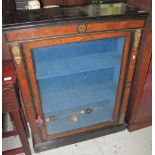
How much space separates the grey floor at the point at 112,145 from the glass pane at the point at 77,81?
0.58ft

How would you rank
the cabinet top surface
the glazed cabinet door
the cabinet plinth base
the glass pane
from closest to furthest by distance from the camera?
1. the cabinet top surface
2. the glazed cabinet door
3. the glass pane
4. the cabinet plinth base

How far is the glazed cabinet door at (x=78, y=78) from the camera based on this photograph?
46.4 inches

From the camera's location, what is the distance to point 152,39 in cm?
124

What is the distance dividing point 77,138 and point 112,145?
12.5 inches

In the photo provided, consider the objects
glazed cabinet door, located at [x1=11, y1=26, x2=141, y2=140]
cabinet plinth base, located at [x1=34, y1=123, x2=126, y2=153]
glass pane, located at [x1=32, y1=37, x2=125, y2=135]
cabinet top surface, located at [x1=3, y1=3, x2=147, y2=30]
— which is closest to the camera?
cabinet top surface, located at [x1=3, y1=3, x2=147, y2=30]

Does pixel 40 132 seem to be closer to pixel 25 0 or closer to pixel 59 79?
pixel 59 79

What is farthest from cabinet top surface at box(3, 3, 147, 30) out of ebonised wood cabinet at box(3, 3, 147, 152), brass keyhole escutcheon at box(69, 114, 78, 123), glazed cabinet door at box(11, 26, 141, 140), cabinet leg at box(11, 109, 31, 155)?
brass keyhole escutcheon at box(69, 114, 78, 123)

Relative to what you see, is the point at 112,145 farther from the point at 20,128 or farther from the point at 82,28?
the point at 82,28

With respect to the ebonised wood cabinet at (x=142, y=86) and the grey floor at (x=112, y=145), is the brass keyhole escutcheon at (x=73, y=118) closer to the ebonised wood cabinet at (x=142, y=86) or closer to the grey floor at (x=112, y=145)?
the grey floor at (x=112, y=145)

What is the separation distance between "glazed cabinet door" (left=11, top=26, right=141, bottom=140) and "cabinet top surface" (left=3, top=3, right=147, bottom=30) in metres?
0.10

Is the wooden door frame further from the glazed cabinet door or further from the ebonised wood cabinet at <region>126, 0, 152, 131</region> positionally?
the ebonised wood cabinet at <region>126, 0, 152, 131</region>

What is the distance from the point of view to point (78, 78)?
1540mm

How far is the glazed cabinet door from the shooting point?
3.87ft

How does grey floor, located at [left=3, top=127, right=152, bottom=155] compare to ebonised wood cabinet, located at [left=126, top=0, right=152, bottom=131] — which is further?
grey floor, located at [left=3, top=127, right=152, bottom=155]
